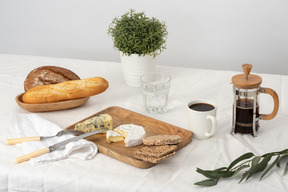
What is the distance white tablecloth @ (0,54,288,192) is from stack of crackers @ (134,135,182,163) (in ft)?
0.14

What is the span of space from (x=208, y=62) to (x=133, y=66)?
1.63 m

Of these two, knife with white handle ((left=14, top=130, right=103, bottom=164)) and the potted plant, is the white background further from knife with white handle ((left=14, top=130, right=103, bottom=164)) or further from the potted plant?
knife with white handle ((left=14, top=130, right=103, bottom=164))

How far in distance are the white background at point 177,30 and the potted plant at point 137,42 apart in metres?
1.39

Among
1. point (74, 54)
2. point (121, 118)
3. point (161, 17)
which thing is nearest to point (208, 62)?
point (161, 17)

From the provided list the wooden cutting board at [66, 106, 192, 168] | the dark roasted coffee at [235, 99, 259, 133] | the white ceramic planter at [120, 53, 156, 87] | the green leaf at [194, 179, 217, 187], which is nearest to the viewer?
the green leaf at [194, 179, 217, 187]

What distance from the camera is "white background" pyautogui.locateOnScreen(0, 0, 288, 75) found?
2990 millimetres

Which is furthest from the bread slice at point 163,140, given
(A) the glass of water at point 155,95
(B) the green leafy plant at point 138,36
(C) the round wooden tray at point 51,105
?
(B) the green leafy plant at point 138,36

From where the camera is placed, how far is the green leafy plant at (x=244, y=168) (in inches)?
41.8

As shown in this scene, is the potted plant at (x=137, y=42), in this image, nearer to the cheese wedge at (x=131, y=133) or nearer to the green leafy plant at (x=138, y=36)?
the green leafy plant at (x=138, y=36)

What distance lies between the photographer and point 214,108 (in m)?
1.33

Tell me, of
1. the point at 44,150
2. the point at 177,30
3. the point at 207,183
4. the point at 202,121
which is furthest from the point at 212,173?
the point at 177,30

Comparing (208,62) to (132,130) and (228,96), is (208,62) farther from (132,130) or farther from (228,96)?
(132,130)

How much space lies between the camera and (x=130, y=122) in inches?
56.6

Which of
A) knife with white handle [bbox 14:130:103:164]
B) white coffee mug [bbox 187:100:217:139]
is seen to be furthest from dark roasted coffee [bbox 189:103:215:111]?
knife with white handle [bbox 14:130:103:164]
